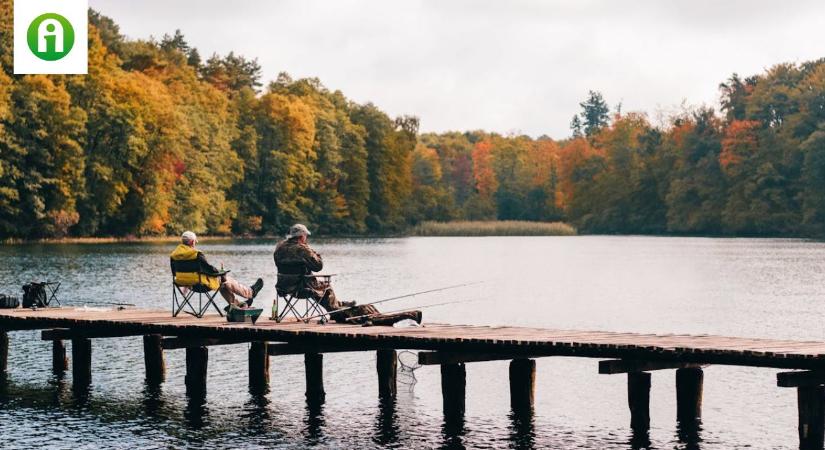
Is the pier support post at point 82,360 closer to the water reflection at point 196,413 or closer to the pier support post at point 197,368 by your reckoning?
the pier support post at point 197,368

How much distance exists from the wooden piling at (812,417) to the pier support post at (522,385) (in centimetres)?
432

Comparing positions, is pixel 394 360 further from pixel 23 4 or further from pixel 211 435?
pixel 23 4

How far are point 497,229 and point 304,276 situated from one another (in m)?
108

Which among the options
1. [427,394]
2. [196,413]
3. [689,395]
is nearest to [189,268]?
[196,413]

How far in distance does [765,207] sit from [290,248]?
9572cm

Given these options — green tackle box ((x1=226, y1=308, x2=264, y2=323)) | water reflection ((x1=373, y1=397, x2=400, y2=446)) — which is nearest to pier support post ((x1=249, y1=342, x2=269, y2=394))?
green tackle box ((x1=226, y1=308, x2=264, y2=323))

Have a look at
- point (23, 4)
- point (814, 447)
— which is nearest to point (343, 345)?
point (814, 447)

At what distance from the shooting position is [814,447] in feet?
58.2

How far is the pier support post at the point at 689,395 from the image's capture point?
19812 mm

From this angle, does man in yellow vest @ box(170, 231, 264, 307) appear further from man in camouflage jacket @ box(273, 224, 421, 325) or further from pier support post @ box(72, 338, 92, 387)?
pier support post @ box(72, 338, 92, 387)

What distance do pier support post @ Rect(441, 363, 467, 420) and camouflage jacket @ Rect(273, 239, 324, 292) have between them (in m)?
2.81

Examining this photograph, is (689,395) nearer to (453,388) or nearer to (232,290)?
(453,388)

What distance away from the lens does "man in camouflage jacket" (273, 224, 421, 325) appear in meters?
21.8

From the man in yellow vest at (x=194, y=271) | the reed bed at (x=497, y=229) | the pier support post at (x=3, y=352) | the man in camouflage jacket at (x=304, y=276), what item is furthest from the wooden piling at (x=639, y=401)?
the reed bed at (x=497, y=229)
